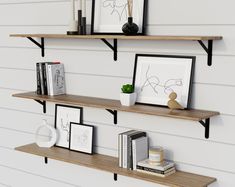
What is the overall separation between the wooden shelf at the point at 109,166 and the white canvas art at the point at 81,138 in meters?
0.04

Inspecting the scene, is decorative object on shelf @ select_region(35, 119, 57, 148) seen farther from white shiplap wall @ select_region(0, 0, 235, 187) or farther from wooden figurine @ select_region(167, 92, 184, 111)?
wooden figurine @ select_region(167, 92, 184, 111)

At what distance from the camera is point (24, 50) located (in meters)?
2.83

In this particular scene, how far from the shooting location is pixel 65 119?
104 inches

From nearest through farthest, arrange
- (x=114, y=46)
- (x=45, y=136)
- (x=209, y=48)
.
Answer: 1. (x=209, y=48)
2. (x=114, y=46)
3. (x=45, y=136)

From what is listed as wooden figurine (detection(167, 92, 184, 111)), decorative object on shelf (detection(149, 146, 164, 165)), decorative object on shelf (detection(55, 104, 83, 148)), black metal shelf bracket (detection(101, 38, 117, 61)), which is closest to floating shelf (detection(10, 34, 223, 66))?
black metal shelf bracket (detection(101, 38, 117, 61))

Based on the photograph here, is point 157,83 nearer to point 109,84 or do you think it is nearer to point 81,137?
point 109,84

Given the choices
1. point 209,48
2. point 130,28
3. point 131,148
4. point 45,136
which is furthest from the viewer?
point 45,136

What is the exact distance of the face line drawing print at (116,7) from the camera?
7.48ft

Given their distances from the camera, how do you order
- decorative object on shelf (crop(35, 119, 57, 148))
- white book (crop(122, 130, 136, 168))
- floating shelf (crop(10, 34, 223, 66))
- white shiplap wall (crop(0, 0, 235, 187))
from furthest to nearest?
decorative object on shelf (crop(35, 119, 57, 148)) < white book (crop(122, 130, 136, 168)) < white shiplap wall (crop(0, 0, 235, 187)) < floating shelf (crop(10, 34, 223, 66))

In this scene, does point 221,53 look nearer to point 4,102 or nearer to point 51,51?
point 51,51

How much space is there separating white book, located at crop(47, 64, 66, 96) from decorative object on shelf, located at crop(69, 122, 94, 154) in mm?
217

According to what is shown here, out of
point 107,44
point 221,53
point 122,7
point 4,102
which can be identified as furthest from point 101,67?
point 4,102

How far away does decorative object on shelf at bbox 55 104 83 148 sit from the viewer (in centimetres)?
260

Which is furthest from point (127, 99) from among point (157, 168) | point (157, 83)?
point (157, 168)
